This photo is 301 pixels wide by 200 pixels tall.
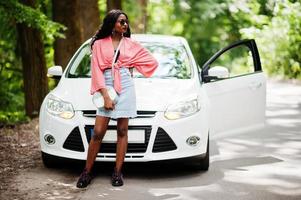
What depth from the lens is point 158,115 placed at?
721 cm

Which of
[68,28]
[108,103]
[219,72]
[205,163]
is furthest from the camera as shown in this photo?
[68,28]

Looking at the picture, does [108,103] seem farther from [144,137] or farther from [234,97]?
[234,97]

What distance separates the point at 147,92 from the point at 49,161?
58.5 inches

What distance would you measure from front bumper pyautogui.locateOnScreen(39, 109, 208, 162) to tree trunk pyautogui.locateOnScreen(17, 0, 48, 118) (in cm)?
537

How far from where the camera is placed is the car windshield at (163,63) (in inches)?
326

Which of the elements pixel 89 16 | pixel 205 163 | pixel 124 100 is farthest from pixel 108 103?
pixel 89 16

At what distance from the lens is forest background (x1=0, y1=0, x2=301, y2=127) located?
12.5 meters

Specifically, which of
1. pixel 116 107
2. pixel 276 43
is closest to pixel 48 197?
pixel 116 107

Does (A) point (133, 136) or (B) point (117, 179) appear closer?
(B) point (117, 179)

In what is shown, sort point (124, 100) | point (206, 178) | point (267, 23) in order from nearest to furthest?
1. point (124, 100)
2. point (206, 178)
3. point (267, 23)

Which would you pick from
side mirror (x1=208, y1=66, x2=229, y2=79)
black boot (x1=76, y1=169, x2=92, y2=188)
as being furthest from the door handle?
black boot (x1=76, y1=169, x2=92, y2=188)

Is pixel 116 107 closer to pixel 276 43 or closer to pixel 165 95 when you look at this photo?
pixel 165 95

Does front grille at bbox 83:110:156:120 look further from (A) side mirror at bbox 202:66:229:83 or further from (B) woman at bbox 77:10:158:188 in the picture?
(A) side mirror at bbox 202:66:229:83

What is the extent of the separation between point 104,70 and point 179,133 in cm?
114
